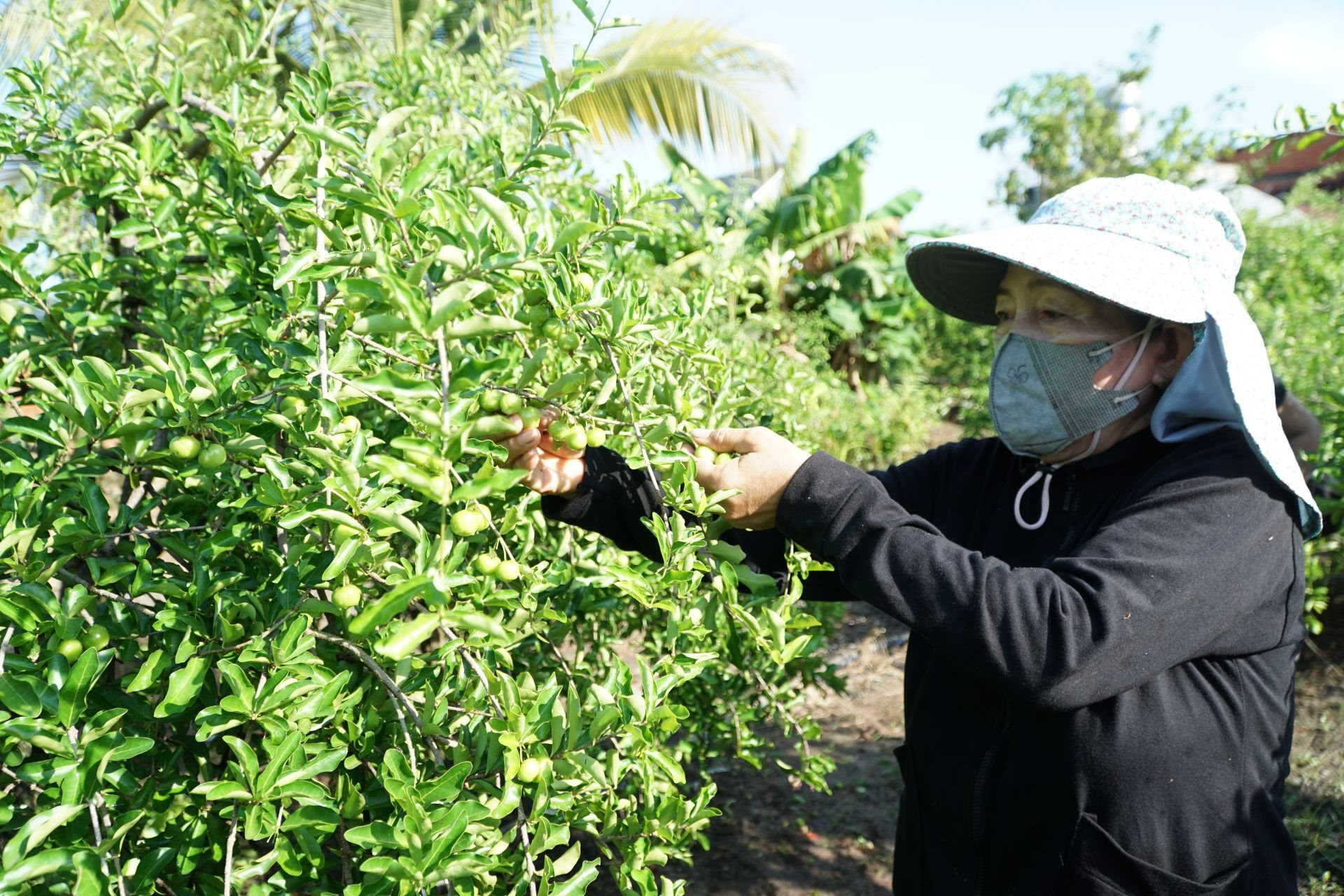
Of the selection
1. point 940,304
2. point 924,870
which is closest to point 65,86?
point 940,304

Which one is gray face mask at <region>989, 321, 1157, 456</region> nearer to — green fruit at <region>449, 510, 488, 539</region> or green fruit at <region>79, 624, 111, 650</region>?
green fruit at <region>449, 510, 488, 539</region>

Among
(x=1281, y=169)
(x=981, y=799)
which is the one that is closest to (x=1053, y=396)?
(x=981, y=799)

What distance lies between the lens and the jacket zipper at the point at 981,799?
1460 millimetres

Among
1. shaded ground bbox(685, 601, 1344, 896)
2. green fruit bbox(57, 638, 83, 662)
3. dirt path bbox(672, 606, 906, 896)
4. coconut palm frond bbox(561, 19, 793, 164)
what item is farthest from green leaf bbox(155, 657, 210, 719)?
coconut palm frond bbox(561, 19, 793, 164)

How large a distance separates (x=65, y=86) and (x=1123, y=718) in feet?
7.99

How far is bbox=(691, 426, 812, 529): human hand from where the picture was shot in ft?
4.47

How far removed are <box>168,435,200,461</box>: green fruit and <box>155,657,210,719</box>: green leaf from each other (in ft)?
0.80

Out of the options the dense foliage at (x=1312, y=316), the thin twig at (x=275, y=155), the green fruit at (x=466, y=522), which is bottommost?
the dense foliage at (x=1312, y=316)

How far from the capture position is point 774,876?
3057mm

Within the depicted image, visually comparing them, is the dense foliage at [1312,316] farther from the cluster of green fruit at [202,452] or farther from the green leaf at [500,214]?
the cluster of green fruit at [202,452]

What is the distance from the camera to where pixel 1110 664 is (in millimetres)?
1243

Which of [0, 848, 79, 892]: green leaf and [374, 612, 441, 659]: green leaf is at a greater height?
[374, 612, 441, 659]: green leaf

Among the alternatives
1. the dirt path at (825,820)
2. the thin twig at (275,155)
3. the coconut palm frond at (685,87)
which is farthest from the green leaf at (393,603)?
the coconut palm frond at (685,87)

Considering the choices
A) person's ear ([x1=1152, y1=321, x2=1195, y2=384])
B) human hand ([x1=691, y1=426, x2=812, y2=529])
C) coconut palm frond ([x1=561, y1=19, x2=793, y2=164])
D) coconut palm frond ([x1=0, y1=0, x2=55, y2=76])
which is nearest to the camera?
human hand ([x1=691, y1=426, x2=812, y2=529])
